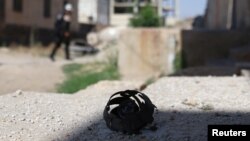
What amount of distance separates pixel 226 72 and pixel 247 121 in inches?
153

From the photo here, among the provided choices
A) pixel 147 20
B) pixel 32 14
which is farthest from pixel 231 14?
pixel 147 20

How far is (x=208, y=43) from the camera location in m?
8.78

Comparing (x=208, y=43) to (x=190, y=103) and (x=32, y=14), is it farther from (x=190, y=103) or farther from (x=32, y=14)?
(x=32, y=14)

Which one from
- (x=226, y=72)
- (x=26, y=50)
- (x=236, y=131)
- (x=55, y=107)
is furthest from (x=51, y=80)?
(x=26, y=50)

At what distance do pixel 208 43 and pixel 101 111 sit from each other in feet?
17.5

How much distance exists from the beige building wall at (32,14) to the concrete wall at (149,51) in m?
11.0

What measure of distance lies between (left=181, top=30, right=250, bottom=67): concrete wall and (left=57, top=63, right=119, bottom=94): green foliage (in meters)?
1.44

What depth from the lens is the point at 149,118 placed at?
3.21 meters

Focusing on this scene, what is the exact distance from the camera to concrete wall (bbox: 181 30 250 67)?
8672 millimetres

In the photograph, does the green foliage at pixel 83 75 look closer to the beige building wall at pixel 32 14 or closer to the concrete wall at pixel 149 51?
the concrete wall at pixel 149 51

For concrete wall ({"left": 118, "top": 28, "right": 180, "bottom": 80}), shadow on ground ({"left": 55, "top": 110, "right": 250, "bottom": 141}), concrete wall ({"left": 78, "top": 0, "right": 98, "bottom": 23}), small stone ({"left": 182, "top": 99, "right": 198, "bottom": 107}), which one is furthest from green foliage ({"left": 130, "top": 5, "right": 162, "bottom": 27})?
shadow on ground ({"left": 55, "top": 110, "right": 250, "bottom": 141})

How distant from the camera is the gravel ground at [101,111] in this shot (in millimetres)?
3059

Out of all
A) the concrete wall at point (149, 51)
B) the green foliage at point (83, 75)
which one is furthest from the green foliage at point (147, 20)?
the concrete wall at point (149, 51)

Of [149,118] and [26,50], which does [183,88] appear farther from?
[26,50]
